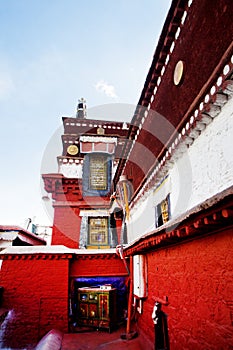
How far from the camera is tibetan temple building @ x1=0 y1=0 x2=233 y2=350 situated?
3166mm

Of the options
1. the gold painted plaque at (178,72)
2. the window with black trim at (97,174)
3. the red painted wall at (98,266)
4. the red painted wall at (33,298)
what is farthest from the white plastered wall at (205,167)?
the window with black trim at (97,174)

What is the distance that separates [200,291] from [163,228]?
0.98 meters

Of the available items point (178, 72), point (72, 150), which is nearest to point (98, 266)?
point (178, 72)

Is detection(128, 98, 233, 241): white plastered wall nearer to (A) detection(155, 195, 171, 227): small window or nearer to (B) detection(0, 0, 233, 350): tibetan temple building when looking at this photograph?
(B) detection(0, 0, 233, 350): tibetan temple building

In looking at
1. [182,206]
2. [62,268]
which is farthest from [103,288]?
[182,206]

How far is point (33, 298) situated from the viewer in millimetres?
7723

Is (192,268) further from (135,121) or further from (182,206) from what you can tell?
(135,121)

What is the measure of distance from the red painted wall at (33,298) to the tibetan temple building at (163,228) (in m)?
0.03

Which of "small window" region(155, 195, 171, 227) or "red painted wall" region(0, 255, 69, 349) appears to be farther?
"red painted wall" region(0, 255, 69, 349)

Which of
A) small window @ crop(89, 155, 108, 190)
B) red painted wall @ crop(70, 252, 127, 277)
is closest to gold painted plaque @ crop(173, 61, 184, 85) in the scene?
red painted wall @ crop(70, 252, 127, 277)

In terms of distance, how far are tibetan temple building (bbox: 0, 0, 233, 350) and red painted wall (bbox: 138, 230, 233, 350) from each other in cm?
1

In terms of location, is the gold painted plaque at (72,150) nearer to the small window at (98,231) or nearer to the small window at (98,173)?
the small window at (98,173)

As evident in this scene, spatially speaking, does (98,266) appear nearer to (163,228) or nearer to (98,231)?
(98,231)

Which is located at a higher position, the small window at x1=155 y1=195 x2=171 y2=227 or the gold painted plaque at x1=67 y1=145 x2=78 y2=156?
the gold painted plaque at x1=67 y1=145 x2=78 y2=156
